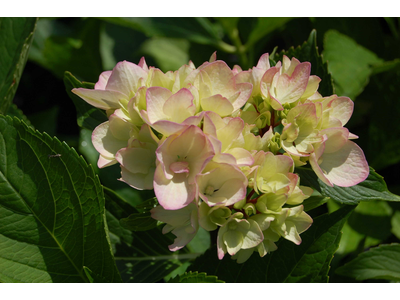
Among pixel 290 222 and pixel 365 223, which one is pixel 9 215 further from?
pixel 365 223

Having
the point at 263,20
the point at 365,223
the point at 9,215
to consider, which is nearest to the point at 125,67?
the point at 9,215

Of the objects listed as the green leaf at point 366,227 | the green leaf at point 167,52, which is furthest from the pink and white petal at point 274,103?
the green leaf at point 167,52

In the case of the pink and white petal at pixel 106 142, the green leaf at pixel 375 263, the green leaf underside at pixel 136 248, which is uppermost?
the pink and white petal at pixel 106 142

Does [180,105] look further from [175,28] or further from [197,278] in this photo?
[175,28]

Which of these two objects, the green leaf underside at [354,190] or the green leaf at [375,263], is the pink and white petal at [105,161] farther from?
the green leaf at [375,263]

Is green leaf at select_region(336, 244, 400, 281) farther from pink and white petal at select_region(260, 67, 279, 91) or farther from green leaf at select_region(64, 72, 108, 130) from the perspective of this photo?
green leaf at select_region(64, 72, 108, 130)

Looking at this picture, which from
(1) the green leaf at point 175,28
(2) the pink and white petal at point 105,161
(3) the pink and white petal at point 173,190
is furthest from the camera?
(1) the green leaf at point 175,28
